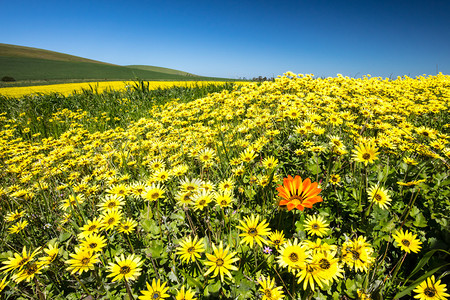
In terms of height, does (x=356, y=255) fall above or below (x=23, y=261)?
above

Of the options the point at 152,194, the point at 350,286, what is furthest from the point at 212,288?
the point at 350,286

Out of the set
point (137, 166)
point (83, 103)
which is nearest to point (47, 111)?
point (83, 103)

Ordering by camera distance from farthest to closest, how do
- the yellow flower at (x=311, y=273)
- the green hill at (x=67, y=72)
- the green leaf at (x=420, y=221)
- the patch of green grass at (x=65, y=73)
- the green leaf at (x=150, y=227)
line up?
the patch of green grass at (x=65, y=73), the green hill at (x=67, y=72), the green leaf at (x=150, y=227), the green leaf at (x=420, y=221), the yellow flower at (x=311, y=273)

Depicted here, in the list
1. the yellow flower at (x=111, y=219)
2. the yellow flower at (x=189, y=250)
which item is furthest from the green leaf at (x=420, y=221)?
the yellow flower at (x=111, y=219)

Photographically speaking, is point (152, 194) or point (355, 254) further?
point (152, 194)

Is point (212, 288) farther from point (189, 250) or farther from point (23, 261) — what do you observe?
point (23, 261)

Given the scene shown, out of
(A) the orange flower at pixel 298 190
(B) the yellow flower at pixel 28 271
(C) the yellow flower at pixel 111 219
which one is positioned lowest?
(B) the yellow flower at pixel 28 271

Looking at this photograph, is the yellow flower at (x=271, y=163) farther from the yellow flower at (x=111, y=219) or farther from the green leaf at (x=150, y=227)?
the yellow flower at (x=111, y=219)

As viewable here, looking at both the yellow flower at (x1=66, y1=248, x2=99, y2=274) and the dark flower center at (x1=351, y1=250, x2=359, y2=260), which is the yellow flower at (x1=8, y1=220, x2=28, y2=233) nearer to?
the yellow flower at (x1=66, y1=248, x2=99, y2=274)

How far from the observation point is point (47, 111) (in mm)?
7461

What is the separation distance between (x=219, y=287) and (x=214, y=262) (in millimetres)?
270

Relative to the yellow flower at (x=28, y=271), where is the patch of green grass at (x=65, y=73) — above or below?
above

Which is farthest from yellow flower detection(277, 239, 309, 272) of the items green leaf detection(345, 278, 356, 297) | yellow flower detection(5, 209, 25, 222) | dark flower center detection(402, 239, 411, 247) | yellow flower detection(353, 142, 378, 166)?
yellow flower detection(5, 209, 25, 222)

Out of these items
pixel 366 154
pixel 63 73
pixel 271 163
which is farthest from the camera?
pixel 63 73
